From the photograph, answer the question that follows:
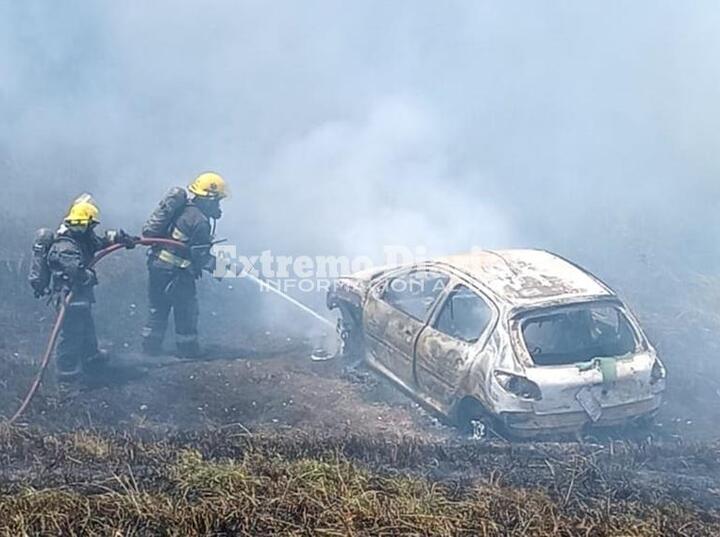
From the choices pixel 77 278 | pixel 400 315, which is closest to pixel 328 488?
pixel 400 315

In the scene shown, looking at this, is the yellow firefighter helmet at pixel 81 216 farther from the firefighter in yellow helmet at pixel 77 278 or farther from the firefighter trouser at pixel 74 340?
the firefighter trouser at pixel 74 340

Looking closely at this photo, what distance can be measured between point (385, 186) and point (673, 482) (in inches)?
318

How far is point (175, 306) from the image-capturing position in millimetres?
9352

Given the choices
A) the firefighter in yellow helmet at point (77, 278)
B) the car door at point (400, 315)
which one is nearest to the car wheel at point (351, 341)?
the car door at point (400, 315)

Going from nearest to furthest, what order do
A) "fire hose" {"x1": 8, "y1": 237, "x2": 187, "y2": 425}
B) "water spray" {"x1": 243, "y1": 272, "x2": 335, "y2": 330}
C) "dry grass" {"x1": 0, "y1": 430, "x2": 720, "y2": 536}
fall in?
"dry grass" {"x1": 0, "y1": 430, "x2": 720, "y2": 536}, "fire hose" {"x1": 8, "y1": 237, "x2": 187, "y2": 425}, "water spray" {"x1": 243, "y1": 272, "x2": 335, "y2": 330}

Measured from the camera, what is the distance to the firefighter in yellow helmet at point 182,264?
9172mm

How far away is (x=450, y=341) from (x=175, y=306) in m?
3.22

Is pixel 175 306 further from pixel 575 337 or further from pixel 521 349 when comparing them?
pixel 575 337

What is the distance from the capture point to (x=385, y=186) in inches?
533

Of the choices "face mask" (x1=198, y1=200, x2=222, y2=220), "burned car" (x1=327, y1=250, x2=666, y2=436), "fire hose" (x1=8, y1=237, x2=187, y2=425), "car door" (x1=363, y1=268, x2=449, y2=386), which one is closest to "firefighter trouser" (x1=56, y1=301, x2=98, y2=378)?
"fire hose" (x1=8, y1=237, x2=187, y2=425)

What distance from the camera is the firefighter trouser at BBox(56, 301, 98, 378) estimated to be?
843 centimetres

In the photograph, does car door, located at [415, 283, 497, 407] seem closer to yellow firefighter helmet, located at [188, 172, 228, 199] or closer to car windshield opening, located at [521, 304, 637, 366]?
car windshield opening, located at [521, 304, 637, 366]

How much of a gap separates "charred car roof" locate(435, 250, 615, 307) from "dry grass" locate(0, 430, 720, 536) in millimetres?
1264

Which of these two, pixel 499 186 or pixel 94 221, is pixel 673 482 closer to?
pixel 94 221
